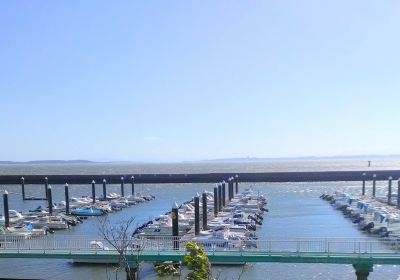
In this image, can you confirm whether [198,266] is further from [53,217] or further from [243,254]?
[53,217]

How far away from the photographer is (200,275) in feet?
29.4

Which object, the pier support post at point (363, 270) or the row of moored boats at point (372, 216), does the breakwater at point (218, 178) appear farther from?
the pier support post at point (363, 270)

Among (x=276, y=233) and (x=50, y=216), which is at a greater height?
(x=50, y=216)

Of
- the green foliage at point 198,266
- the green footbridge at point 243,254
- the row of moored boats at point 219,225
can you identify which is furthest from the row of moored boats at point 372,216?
the green foliage at point 198,266

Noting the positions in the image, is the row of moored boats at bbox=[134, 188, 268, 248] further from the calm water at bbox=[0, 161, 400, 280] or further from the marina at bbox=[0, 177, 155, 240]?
the marina at bbox=[0, 177, 155, 240]

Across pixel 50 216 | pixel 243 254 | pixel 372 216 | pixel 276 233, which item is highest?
pixel 243 254

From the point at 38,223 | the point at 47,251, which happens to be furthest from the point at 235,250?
the point at 38,223

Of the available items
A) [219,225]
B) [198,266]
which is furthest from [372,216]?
[198,266]

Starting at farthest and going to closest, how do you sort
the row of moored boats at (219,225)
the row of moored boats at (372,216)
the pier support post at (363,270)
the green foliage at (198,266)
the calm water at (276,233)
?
the row of moored boats at (372,216) → the row of moored boats at (219,225) → the calm water at (276,233) → the pier support post at (363,270) → the green foliage at (198,266)

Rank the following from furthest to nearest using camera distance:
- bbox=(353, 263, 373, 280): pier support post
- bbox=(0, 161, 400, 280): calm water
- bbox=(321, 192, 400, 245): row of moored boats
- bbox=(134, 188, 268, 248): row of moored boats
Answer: bbox=(321, 192, 400, 245): row of moored boats < bbox=(134, 188, 268, 248): row of moored boats < bbox=(0, 161, 400, 280): calm water < bbox=(353, 263, 373, 280): pier support post

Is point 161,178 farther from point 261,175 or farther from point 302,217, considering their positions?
point 302,217

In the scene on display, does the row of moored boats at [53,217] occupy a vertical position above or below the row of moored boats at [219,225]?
below

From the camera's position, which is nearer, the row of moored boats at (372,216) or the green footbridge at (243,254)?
the green footbridge at (243,254)

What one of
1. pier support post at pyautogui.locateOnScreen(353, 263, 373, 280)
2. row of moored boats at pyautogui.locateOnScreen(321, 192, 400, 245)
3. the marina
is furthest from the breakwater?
pier support post at pyautogui.locateOnScreen(353, 263, 373, 280)
